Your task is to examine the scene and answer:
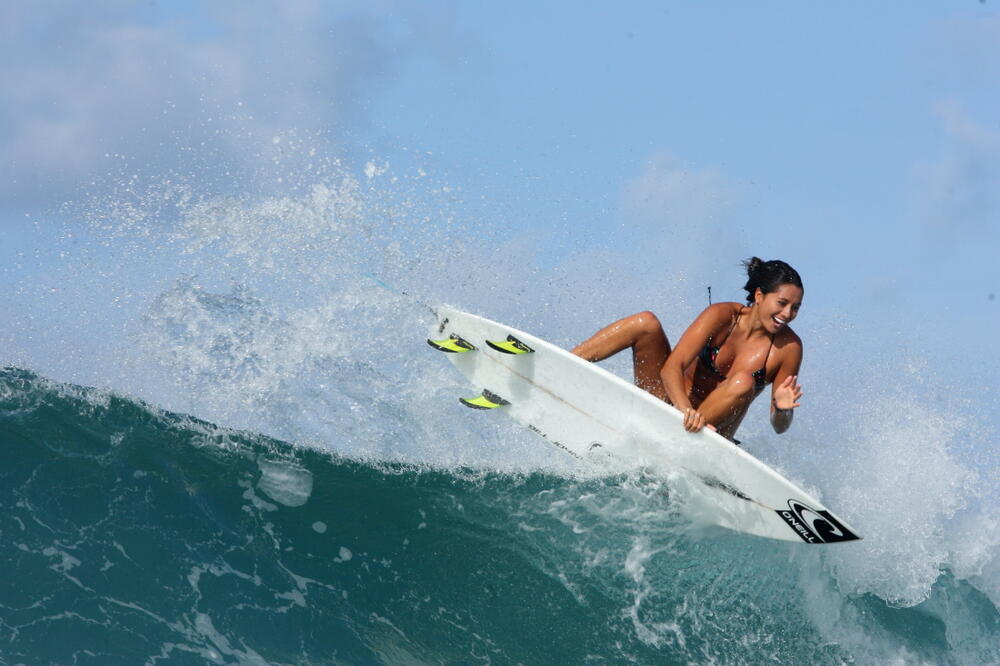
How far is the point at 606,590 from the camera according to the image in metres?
6.42

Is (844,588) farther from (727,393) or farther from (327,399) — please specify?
(327,399)

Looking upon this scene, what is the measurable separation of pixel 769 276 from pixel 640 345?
1.01 m

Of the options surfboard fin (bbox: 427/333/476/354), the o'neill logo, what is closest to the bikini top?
the o'neill logo

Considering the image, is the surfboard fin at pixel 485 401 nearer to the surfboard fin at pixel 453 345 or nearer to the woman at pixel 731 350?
the surfboard fin at pixel 453 345

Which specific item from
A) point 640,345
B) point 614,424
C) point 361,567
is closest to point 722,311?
point 640,345

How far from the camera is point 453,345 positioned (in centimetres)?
722

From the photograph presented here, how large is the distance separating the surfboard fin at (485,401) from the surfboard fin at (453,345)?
37 cm

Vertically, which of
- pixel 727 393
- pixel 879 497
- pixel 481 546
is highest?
pixel 727 393

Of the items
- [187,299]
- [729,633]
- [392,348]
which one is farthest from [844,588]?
[187,299]

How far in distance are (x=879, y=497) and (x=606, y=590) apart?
3174 millimetres

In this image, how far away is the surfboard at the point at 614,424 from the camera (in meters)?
6.23

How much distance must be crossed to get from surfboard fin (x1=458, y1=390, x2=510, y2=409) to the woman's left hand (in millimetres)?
2058

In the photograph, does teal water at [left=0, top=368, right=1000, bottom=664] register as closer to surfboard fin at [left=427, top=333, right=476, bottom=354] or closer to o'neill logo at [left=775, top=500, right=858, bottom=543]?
o'neill logo at [left=775, top=500, right=858, bottom=543]

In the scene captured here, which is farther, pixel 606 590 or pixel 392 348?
pixel 392 348
